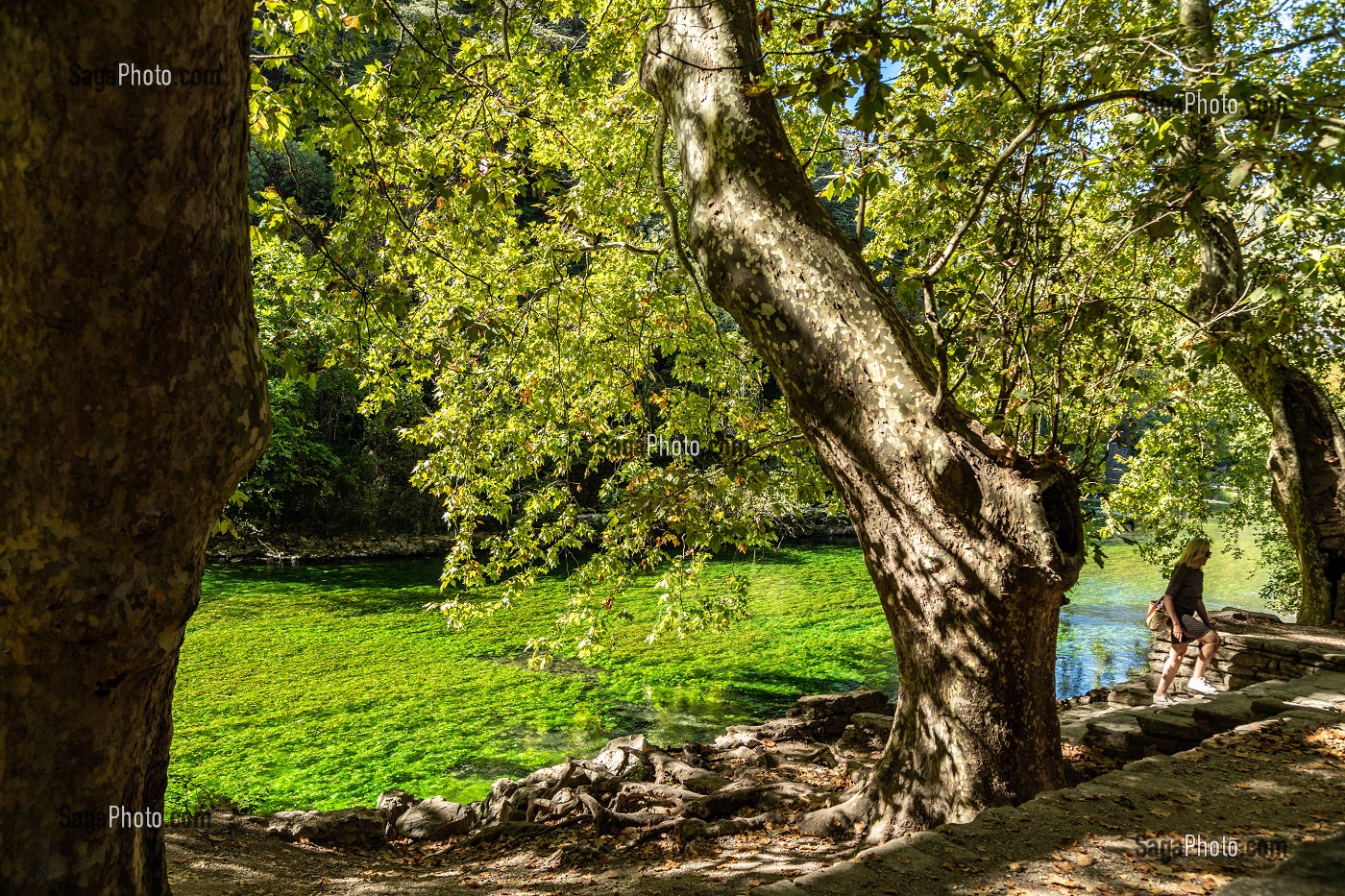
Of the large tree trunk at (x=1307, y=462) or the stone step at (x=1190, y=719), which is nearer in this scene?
the stone step at (x=1190, y=719)

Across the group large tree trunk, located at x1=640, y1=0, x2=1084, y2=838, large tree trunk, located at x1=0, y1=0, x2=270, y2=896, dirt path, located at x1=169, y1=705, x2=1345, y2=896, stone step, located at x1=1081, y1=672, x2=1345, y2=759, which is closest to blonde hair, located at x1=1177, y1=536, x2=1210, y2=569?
stone step, located at x1=1081, y1=672, x2=1345, y2=759

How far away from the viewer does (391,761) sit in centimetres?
795

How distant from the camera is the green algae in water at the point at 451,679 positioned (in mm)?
7855

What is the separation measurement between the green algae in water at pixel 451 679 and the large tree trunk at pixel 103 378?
5444 millimetres

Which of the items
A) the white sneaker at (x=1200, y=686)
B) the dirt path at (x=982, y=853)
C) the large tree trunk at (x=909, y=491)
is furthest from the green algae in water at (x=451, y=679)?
the large tree trunk at (x=909, y=491)

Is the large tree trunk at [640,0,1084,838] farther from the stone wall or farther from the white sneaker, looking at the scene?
the stone wall

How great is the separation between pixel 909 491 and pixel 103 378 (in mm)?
2911

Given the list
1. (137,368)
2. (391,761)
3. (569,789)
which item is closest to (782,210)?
(137,368)

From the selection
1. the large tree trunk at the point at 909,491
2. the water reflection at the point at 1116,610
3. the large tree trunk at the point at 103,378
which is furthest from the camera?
the water reflection at the point at 1116,610

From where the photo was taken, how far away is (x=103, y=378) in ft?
5.51

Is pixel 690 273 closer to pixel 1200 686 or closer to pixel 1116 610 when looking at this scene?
pixel 1200 686

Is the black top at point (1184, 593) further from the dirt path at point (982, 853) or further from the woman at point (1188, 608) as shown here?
the dirt path at point (982, 853)

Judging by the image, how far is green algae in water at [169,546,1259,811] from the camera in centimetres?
786

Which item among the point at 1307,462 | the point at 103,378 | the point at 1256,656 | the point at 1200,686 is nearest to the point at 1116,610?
the point at 1307,462
